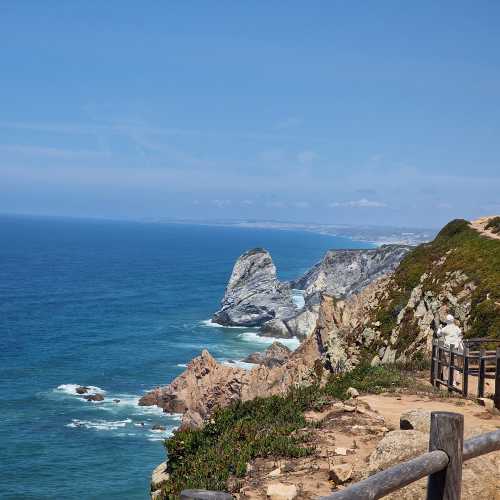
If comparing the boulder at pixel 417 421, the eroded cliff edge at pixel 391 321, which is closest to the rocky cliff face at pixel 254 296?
the eroded cliff edge at pixel 391 321

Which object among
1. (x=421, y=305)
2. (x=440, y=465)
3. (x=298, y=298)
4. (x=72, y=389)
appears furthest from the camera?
(x=298, y=298)

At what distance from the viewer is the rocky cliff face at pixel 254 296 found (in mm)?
109625

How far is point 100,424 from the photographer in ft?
171

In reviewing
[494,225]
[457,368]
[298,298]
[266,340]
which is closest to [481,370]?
[457,368]

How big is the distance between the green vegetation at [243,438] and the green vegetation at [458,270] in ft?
39.2

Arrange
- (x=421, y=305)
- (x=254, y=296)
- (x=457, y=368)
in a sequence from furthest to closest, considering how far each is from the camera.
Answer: (x=254, y=296)
(x=421, y=305)
(x=457, y=368)

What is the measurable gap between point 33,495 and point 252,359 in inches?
1644

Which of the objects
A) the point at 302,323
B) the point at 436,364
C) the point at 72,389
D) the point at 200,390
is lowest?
the point at 72,389

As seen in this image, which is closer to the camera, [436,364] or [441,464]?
[441,464]

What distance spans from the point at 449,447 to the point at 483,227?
48357 millimetres

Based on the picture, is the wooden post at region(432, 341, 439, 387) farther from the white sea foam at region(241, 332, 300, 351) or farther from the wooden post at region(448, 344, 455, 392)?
the white sea foam at region(241, 332, 300, 351)

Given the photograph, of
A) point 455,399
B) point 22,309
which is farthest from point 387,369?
point 22,309

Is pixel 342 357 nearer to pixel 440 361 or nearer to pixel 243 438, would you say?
pixel 440 361

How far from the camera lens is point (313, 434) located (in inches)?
582
